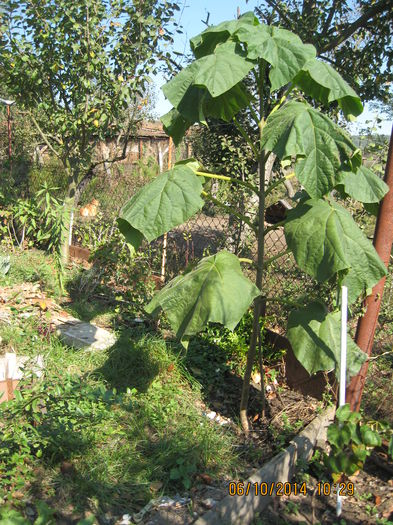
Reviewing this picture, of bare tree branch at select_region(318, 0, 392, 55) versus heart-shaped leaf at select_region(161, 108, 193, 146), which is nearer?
heart-shaped leaf at select_region(161, 108, 193, 146)

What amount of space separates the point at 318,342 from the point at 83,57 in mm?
4863

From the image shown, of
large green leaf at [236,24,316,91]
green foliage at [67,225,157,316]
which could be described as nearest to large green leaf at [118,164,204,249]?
large green leaf at [236,24,316,91]

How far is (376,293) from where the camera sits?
2912 millimetres

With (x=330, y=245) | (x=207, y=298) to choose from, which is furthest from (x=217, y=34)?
(x=207, y=298)

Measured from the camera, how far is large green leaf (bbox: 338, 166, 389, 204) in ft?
Result: 7.78

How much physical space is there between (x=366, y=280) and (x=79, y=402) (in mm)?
1665

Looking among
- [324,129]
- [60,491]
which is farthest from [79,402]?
[324,129]

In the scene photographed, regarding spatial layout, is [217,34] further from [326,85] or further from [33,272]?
[33,272]

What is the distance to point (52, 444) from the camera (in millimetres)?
2572

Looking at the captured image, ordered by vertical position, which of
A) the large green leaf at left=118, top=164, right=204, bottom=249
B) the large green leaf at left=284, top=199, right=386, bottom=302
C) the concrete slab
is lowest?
the concrete slab

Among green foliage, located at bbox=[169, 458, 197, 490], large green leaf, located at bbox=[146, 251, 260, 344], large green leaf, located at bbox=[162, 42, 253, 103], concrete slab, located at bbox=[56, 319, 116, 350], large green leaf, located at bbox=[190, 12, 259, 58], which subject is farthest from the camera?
concrete slab, located at bbox=[56, 319, 116, 350]

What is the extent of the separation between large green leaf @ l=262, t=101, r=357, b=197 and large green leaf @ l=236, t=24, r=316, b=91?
175mm

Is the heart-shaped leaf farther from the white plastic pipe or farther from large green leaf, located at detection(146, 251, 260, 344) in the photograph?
the white plastic pipe

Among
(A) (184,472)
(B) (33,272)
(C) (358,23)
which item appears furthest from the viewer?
(B) (33,272)
